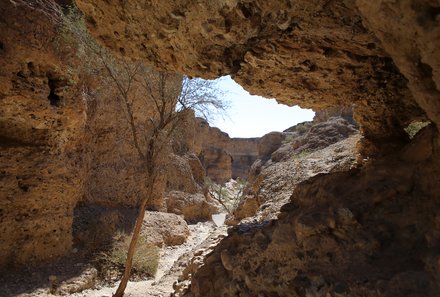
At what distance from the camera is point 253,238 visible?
445 centimetres

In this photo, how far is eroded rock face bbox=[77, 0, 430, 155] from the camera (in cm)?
353

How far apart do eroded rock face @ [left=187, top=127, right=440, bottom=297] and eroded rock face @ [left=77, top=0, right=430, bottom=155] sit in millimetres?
1161

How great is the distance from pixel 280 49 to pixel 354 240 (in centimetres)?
232

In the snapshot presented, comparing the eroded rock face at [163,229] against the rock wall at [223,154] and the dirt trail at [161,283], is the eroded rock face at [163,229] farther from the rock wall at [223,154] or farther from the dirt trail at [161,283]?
the rock wall at [223,154]

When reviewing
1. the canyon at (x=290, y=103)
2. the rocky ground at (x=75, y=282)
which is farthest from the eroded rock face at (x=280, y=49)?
the rocky ground at (x=75, y=282)

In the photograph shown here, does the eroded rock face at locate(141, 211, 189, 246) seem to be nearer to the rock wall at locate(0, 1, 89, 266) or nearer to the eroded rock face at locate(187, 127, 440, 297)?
the rock wall at locate(0, 1, 89, 266)

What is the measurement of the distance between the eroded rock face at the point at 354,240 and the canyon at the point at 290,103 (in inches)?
0.5

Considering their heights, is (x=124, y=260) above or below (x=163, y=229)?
below

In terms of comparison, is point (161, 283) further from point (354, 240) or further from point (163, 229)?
point (163, 229)

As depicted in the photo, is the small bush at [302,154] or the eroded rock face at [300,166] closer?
the eroded rock face at [300,166]

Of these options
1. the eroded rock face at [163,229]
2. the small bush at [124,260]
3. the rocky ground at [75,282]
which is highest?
the eroded rock face at [163,229]

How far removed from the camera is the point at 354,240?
3.20 metres

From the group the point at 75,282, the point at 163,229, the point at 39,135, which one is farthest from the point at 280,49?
the point at 163,229

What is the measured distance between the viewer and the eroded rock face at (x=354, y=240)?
272 cm
